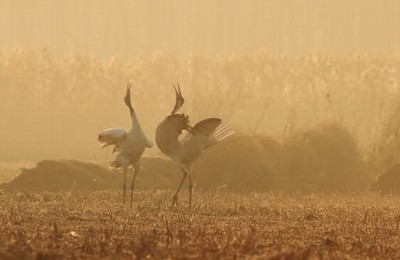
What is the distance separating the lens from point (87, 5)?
140 metres

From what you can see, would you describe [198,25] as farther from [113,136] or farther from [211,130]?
[211,130]

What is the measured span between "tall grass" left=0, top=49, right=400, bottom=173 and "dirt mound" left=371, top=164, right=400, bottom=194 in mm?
18597

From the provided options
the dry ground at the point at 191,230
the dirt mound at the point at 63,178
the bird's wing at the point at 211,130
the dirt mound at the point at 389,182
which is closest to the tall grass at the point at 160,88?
the dirt mound at the point at 389,182

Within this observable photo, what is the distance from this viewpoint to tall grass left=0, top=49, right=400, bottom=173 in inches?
1714

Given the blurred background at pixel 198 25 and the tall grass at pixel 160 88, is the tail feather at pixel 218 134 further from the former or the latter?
the blurred background at pixel 198 25

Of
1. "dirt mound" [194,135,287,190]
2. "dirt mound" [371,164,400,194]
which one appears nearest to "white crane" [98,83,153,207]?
"dirt mound" [194,135,287,190]

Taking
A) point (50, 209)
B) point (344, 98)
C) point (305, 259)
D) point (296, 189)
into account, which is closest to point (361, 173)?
point (296, 189)

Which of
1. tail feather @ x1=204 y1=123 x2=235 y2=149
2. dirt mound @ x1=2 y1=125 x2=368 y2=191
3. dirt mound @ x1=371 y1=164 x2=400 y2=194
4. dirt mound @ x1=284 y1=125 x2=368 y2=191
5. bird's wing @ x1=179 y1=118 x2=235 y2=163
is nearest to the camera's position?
bird's wing @ x1=179 y1=118 x2=235 y2=163

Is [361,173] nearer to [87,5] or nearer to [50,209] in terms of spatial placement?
[50,209]

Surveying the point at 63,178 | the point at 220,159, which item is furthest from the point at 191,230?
the point at 220,159

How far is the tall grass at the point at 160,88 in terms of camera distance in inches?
1714

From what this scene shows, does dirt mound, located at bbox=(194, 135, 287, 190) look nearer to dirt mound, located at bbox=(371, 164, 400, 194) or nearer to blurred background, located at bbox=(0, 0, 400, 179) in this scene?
blurred background, located at bbox=(0, 0, 400, 179)

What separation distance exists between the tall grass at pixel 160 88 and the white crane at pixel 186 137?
26.0 m

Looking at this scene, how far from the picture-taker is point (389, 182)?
22.8 m
